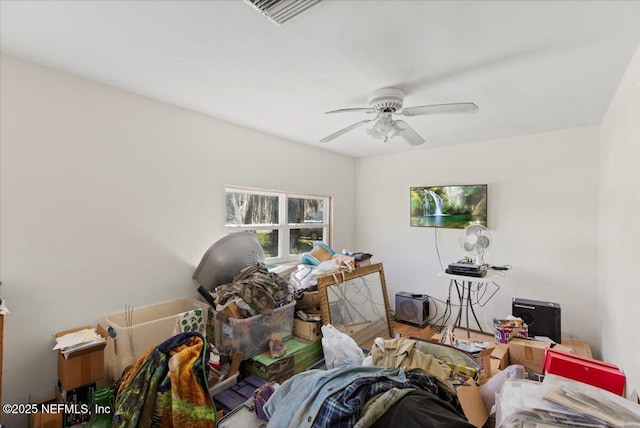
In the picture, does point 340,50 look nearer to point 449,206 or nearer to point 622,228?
point 622,228

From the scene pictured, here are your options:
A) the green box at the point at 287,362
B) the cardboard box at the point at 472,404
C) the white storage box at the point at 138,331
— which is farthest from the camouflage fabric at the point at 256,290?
the cardboard box at the point at 472,404

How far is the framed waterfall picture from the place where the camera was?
3422 mm

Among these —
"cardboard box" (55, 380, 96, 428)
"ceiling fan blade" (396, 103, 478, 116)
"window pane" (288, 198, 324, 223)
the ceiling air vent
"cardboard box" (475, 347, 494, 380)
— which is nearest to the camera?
the ceiling air vent

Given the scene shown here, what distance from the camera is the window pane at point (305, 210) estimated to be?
3.71m

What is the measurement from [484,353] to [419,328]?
1550mm

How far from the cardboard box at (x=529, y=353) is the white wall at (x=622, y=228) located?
1.38 ft

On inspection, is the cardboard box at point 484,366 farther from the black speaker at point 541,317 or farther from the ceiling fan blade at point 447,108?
the ceiling fan blade at point 447,108

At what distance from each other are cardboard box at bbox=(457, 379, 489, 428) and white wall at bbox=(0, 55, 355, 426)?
2.20m

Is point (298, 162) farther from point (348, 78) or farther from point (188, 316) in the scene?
point (188, 316)

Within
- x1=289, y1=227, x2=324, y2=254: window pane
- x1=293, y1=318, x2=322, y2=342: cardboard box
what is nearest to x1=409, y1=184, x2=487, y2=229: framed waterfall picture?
Result: x1=289, y1=227, x2=324, y2=254: window pane

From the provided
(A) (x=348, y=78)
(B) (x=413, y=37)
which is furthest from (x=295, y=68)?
(B) (x=413, y=37)

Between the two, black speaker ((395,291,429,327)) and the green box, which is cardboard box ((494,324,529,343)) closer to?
black speaker ((395,291,429,327))

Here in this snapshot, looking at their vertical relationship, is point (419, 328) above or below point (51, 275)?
below

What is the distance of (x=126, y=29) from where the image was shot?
142 cm
